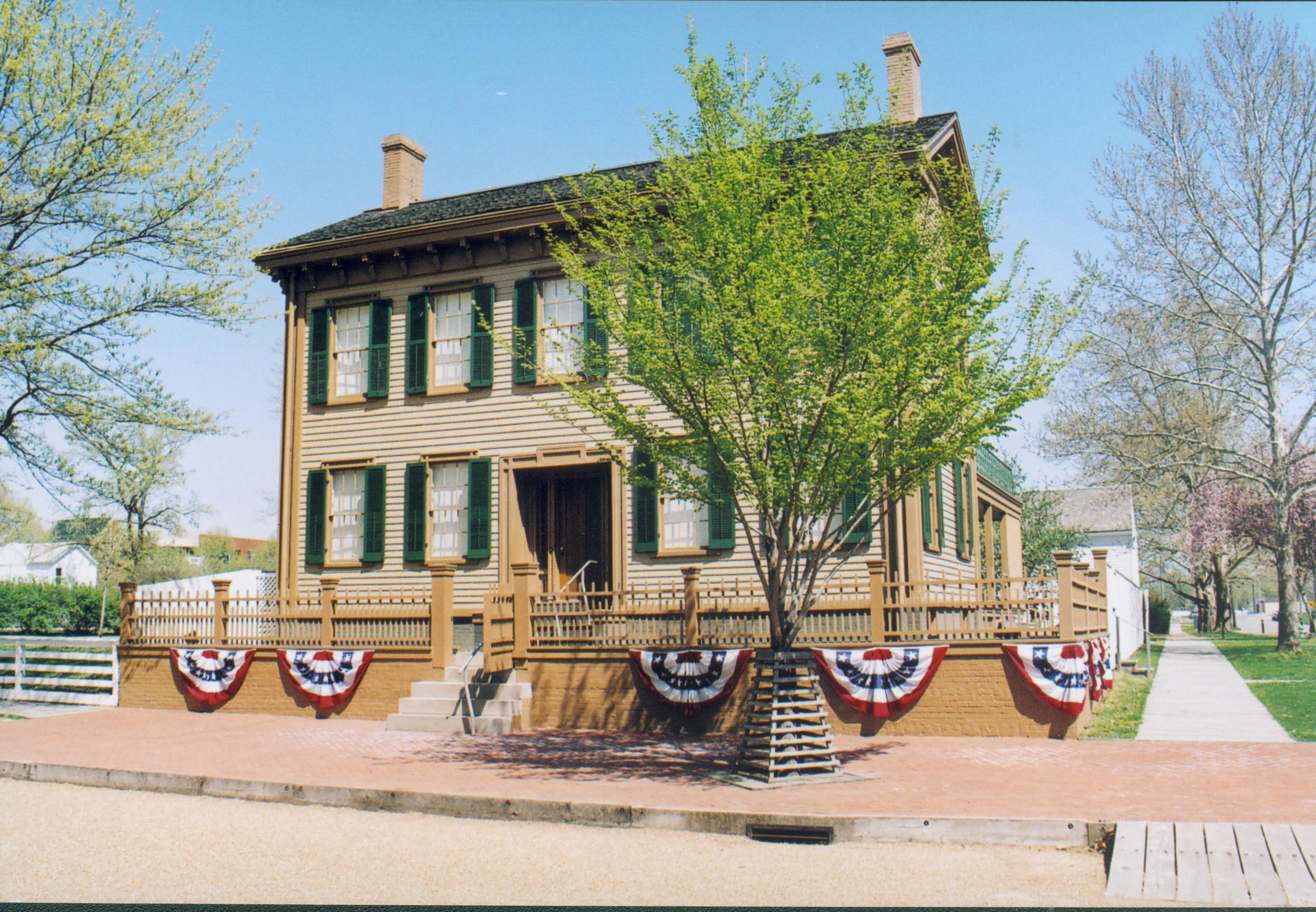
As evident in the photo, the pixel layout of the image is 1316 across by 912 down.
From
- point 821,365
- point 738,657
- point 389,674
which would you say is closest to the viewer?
point 821,365

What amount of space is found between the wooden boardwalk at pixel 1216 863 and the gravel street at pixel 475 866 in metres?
0.24

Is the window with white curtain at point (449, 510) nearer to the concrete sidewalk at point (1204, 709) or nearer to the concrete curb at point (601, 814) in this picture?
the concrete curb at point (601, 814)

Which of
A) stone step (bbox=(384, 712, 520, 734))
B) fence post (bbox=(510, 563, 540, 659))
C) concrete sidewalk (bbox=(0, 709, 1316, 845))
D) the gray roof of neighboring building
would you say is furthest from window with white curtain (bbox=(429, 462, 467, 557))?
the gray roof of neighboring building

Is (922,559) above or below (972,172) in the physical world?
below

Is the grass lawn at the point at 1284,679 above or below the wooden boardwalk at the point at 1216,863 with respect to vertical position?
below

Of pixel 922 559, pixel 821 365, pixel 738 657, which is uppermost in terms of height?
A: pixel 821 365

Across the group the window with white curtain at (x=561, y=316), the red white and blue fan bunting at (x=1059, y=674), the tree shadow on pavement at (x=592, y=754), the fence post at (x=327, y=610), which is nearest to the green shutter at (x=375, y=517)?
the fence post at (x=327, y=610)

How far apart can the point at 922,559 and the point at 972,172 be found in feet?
22.9

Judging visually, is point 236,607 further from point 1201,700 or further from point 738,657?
point 1201,700

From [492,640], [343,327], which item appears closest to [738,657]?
[492,640]

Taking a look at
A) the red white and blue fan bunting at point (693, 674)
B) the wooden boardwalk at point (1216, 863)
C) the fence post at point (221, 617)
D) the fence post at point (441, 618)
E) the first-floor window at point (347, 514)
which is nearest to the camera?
the wooden boardwalk at point (1216, 863)

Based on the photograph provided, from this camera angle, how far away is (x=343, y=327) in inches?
725

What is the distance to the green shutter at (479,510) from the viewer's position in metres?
16.4

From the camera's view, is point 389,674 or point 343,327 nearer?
point 389,674
